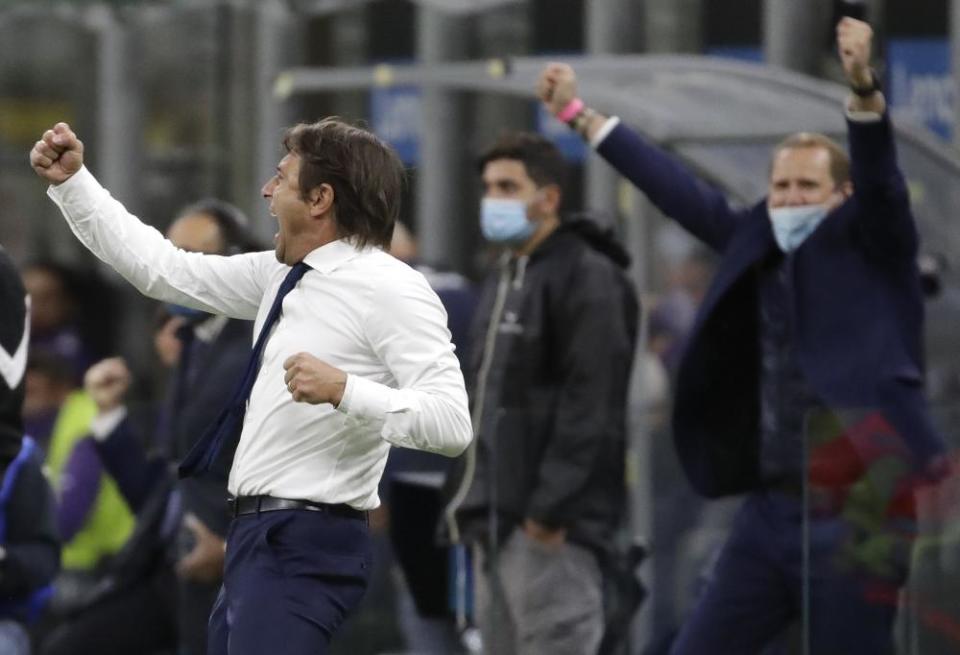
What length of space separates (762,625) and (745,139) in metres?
2.77

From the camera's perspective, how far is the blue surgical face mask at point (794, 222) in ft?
22.5

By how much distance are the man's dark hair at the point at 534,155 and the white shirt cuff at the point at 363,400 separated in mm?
2826

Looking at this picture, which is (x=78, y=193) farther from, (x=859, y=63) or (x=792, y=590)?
(x=792, y=590)

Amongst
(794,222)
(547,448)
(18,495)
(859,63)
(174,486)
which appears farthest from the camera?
(174,486)

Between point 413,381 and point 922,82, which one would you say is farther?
point 922,82

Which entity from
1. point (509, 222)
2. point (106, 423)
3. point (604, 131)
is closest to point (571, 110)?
point (604, 131)

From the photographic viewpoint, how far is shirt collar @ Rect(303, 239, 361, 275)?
5258mm

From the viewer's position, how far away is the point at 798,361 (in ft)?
22.1

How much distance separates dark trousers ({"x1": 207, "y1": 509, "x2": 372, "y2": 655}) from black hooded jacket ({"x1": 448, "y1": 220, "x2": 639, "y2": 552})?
2.09 m

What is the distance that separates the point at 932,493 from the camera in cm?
671

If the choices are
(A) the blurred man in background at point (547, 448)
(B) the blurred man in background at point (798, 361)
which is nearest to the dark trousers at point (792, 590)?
(B) the blurred man in background at point (798, 361)

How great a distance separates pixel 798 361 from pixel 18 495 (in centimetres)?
210

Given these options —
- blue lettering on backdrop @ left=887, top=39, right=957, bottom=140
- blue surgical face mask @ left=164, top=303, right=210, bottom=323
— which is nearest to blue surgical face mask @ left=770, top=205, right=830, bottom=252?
blue surgical face mask @ left=164, top=303, right=210, bottom=323

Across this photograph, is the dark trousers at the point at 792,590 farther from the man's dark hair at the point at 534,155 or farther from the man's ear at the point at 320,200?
the man's ear at the point at 320,200
